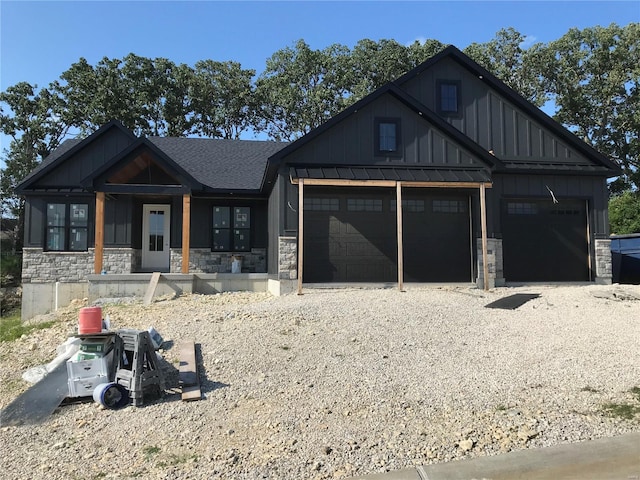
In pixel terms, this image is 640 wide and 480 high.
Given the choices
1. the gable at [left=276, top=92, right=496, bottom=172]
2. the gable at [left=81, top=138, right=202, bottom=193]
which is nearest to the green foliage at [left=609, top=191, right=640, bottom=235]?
the gable at [left=276, top=92, right=496, bottom=172]

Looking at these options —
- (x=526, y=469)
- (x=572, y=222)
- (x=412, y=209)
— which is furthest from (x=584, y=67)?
(x=526, y=469)

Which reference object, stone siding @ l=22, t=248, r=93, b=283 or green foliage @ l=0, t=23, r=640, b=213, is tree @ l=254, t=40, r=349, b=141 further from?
stone siding @ l=22, t=248, r=93, b=283

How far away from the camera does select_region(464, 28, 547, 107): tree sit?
28.8m

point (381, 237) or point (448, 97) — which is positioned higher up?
point (448, 97)

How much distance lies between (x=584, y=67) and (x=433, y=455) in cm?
2897

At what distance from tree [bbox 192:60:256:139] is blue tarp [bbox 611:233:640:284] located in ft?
75.7

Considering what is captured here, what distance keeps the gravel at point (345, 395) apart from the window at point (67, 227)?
22.4 ft

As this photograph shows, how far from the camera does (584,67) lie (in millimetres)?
26750

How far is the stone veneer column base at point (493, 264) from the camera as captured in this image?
42.8 ft

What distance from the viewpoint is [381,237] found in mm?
13516

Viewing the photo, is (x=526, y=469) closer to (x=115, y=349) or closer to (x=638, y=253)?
(x=115, y=349)

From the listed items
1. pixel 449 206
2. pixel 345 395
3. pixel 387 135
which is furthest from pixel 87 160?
pixel 345 395

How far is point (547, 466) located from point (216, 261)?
13.0 meters

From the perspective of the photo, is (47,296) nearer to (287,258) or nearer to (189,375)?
(287,258)
